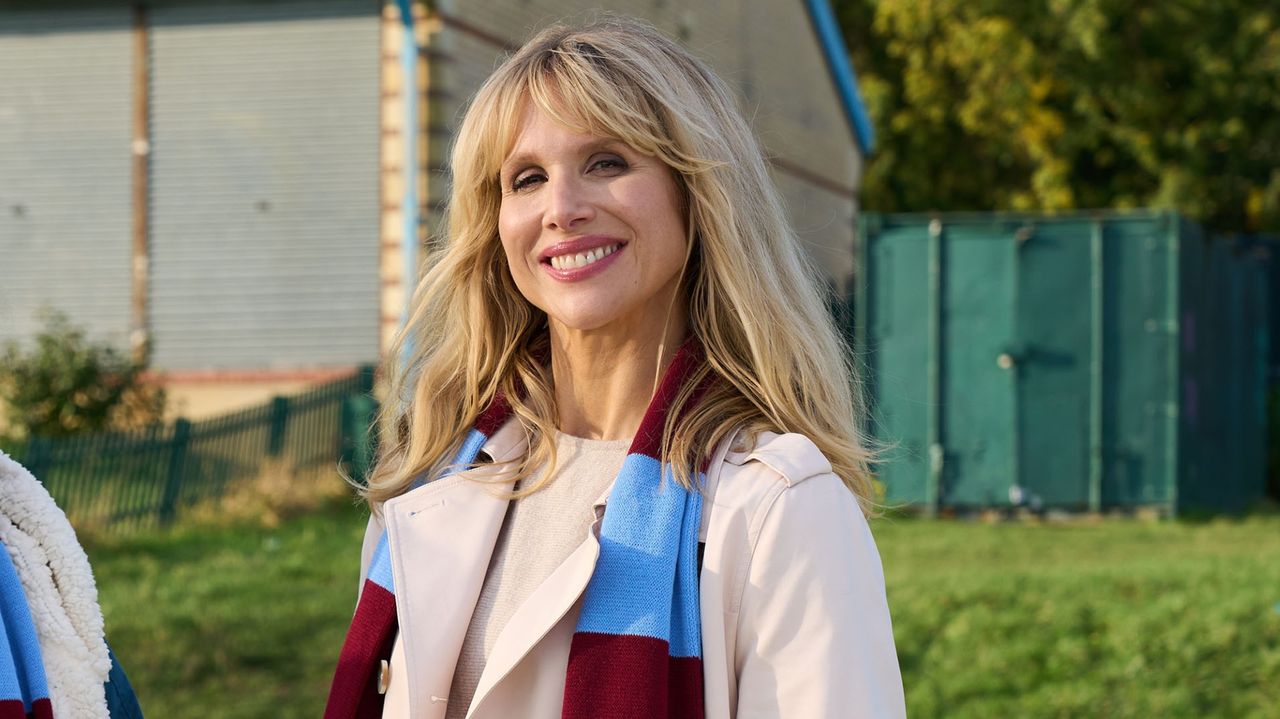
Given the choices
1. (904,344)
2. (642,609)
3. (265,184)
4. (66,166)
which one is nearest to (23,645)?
(642,609)

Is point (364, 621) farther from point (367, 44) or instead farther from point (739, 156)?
point (367, 44)

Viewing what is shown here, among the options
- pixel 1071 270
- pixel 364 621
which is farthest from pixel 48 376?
pixel 364 621

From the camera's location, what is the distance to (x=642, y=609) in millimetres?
2172

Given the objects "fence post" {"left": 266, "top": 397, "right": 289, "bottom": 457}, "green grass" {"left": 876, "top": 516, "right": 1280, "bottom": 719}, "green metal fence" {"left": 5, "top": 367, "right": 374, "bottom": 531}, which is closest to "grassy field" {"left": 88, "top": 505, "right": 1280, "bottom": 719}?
"green grass" {"left": 876, "top": 516, "right": 1280, "bottom": 719}

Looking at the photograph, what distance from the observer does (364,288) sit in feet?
42.5

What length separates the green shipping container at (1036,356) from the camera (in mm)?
11734

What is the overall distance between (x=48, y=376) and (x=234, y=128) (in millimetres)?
2748

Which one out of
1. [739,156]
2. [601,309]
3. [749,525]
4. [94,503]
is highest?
[739,156]

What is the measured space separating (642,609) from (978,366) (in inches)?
400

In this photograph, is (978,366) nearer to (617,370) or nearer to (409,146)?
(409,146)

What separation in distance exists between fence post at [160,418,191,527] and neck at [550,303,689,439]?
841cm

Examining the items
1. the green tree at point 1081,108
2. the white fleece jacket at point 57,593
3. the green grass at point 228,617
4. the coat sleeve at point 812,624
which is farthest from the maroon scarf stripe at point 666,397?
the green tree at point 1081,108

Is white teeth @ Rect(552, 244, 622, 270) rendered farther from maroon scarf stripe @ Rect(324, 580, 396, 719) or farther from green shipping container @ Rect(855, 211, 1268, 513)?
green shipping container @ Rect(855, 211, 1268, 513)

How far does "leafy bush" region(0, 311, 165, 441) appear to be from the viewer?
38.3 feet
